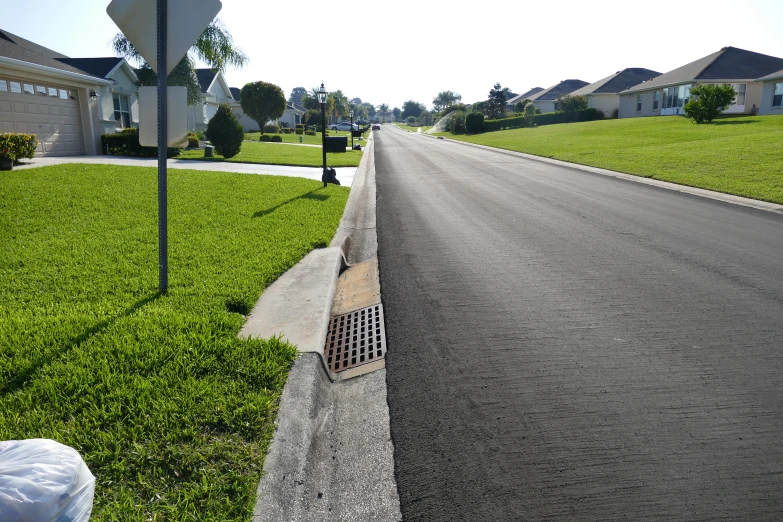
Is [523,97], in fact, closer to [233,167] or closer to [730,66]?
[730,66]

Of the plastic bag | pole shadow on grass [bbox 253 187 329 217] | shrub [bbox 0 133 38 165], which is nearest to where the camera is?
the plastic bag

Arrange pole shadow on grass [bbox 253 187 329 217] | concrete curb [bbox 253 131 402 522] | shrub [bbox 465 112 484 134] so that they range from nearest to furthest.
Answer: concrete curb [bbox 253 131 402 522]
pole shadow on grass [bbox 253 187 329 217]
shrub [bbox 465 112 484 134]

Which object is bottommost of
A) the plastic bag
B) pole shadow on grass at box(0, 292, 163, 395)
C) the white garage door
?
pole shadow on grass at box(0, 292, 163, 395)

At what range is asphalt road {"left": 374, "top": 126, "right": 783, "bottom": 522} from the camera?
9.79 ft

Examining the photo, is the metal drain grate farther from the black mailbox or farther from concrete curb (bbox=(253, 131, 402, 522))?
the black mailbox

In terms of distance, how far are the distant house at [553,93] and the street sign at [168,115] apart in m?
84.6

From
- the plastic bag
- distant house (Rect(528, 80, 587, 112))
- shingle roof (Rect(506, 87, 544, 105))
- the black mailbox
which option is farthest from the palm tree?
shingle roof (Rect(506, 87, 544, 105))

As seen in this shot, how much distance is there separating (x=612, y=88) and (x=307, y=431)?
6764 cm

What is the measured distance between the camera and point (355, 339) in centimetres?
541

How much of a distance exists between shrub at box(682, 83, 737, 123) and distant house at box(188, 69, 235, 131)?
101 ft

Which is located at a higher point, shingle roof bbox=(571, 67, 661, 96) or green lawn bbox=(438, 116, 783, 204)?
shingle roof bbox=(571, 67, 661, 96)

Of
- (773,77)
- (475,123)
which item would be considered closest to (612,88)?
(475,123)

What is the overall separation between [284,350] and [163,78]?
270 cm

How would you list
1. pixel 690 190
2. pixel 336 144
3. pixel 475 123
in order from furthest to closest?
1. pixel 475 123
2. pixel 336 144
3. pixel 690 190
